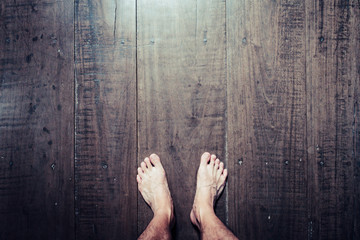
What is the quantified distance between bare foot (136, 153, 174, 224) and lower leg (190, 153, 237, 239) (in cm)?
11

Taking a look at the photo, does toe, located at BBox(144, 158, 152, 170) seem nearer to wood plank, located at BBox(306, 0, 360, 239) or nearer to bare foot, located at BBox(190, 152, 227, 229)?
bare foot, located at BBox(190, 152, 227, 229)

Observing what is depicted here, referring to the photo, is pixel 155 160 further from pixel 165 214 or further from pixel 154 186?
pixel 165 214

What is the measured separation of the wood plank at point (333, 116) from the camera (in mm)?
875

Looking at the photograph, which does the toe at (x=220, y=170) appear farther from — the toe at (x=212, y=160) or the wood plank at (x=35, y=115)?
the wood plank at (x=35, y=115)

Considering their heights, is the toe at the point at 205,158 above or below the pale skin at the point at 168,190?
above

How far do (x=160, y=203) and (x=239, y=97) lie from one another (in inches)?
20.7

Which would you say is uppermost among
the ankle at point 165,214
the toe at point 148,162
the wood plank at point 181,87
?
the wood plank at point 181,87

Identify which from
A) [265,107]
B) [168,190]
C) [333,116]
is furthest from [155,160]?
[333,116]

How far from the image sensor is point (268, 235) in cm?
87

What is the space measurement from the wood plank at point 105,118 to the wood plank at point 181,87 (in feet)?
0.15

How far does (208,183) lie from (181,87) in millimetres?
398

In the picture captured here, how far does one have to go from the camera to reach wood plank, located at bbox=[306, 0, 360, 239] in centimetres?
88

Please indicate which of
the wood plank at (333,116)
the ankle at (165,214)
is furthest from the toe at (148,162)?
the wood plank at (333,116)

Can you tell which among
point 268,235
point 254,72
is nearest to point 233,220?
point 268,235
